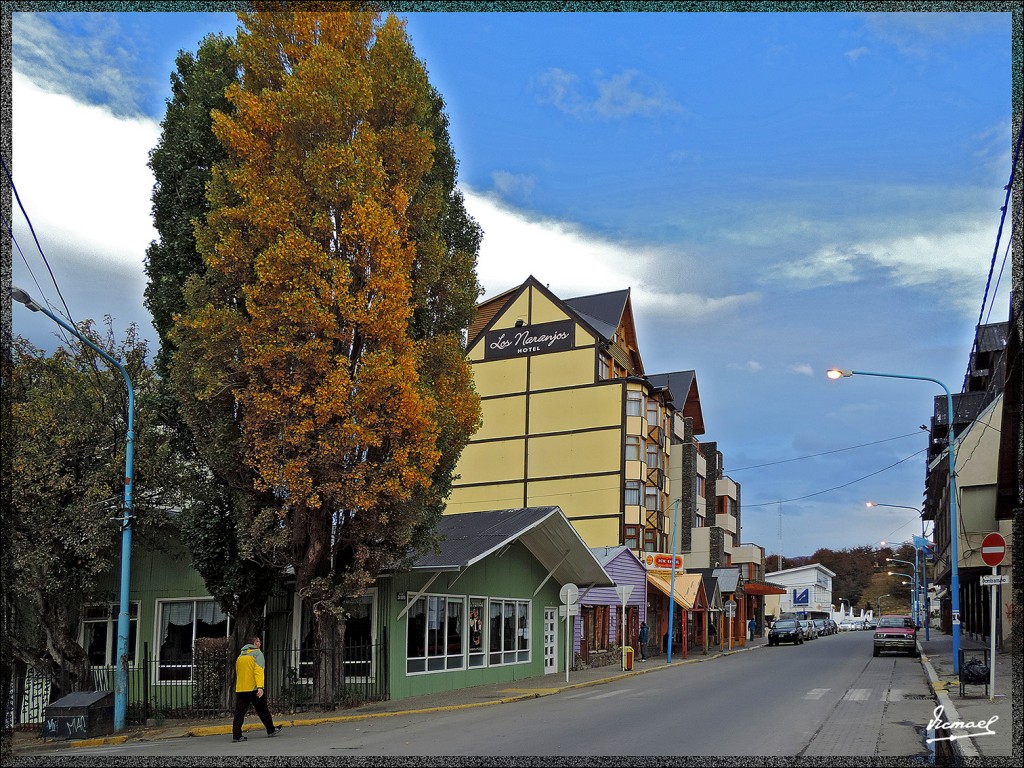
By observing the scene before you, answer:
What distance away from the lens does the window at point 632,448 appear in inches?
2042

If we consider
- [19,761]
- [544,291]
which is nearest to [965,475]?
[544,291]

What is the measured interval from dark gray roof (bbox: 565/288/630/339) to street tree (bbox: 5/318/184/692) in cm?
3526

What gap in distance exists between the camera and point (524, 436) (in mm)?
55031

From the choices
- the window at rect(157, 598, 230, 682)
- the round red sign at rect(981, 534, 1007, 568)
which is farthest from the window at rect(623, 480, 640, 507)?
the round red sign at rect(981, 534, 1007, 568)

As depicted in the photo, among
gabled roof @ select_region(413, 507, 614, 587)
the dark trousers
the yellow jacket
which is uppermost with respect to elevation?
gabled roof @ select_region(413, 507, 614, 587)

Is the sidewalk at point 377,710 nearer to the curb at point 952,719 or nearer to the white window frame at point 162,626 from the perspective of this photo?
the white window frame at point 162,626

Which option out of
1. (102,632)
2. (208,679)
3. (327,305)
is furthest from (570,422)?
(327,305)

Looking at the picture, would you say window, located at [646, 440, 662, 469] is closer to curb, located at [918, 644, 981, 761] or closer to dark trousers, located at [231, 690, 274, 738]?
curb, located at [918, 644, 981, 761]

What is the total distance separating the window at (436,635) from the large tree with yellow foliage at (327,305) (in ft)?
9.91

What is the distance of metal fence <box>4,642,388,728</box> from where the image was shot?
19.9m

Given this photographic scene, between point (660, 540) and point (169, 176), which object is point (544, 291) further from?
point (169, 176)

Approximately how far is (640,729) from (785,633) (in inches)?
1859

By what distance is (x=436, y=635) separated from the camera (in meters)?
23.7

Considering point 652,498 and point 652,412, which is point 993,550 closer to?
point 652,498
